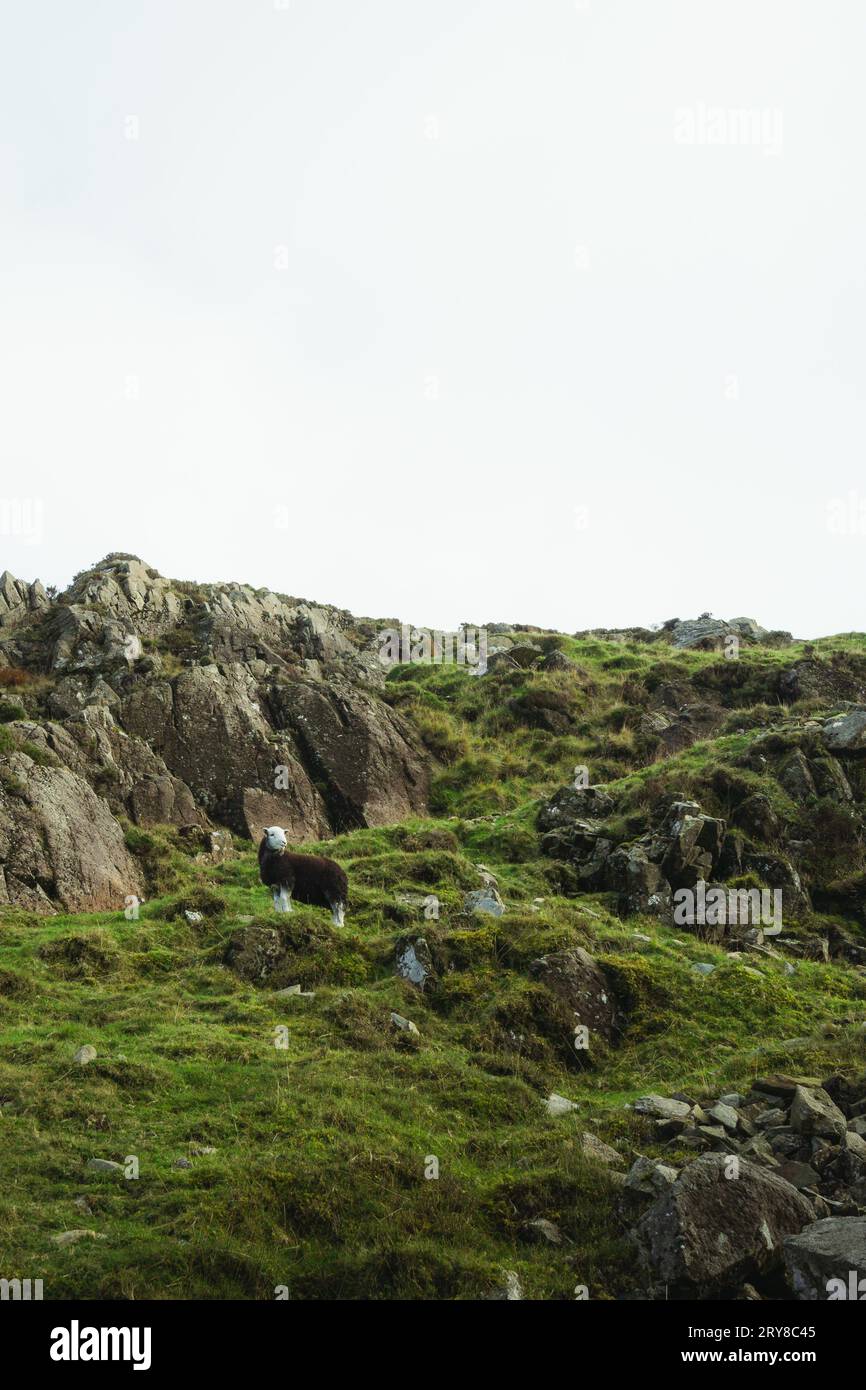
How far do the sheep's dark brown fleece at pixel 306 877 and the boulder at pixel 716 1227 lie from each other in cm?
1154

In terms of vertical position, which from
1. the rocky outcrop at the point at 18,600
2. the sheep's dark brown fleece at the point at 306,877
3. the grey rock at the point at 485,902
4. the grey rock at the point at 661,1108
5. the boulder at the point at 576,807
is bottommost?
the grey rock at the point at 661,1108

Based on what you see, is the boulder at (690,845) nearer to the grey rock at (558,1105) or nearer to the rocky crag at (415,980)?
the rocky crag at (415,980)

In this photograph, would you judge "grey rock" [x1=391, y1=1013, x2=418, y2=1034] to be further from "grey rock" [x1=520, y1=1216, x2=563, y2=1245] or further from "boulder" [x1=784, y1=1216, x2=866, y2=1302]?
"boulder" [x1=784, y1=1216, x2=866, y2=1302]

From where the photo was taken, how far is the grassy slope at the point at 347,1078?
10.6m

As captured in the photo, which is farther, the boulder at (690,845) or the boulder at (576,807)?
the boulder at (576,807)

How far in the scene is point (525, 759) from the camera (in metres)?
36.6

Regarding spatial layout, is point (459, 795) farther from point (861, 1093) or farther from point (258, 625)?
point (861, 1093)

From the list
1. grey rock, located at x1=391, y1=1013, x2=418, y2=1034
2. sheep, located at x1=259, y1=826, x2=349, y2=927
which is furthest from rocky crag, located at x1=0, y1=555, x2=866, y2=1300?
sheep, located at x1=259, y1=826, x2=349, y2=927

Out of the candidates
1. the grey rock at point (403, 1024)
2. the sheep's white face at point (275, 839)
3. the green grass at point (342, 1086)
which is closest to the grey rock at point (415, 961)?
the green grass at point (342, 1086)

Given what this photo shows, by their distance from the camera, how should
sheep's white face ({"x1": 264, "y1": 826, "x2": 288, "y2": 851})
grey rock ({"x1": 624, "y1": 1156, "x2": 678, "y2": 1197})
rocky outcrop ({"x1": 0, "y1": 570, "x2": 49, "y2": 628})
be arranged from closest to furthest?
grey rock ({"x1": 624, "y1": 1156, "x2": 678, "y2": 1197}), sheep's white face ({"x1": 264, "y1": 826, "x2": 288, "y2": 851}), rocky outcrop ({"x1": 0, "y1": 570, "x2": 49, "y2": 628})

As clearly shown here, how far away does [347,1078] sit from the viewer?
47.8 feet

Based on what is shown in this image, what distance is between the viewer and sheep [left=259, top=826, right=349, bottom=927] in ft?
70.5

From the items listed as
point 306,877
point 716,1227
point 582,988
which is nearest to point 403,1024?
point 582,988

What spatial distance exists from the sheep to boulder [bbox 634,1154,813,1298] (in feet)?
37.7
